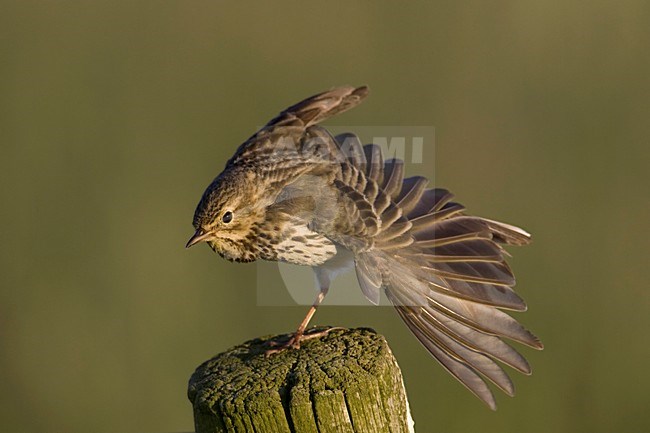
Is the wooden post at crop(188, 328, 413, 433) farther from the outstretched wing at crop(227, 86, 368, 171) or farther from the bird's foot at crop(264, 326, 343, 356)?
the outstretched wing at crop(227, 86, 368, 171)

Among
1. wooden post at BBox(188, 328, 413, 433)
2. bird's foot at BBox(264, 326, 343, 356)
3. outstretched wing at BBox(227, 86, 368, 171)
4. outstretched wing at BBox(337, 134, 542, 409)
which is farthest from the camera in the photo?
outstretched wing at BBox(227, 86, 368, 171)

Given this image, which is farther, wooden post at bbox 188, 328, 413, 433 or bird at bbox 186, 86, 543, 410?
bird at bbox 186, 86, 543, 410

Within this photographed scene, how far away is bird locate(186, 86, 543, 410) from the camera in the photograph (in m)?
4.49

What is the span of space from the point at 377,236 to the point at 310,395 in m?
1.58

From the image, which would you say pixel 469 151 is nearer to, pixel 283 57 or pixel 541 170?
pixel 541 170

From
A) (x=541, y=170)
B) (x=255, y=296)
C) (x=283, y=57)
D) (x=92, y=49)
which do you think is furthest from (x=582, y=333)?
(x=92, y=49)

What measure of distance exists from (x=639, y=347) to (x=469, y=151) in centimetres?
199

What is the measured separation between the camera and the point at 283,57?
836cm

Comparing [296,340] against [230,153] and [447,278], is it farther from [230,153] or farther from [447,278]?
[230,153]

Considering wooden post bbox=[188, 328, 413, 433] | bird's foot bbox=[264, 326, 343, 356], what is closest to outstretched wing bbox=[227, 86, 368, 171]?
bird's foot bbox=[264, 326, 343, 356]

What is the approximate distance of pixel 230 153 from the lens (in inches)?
301

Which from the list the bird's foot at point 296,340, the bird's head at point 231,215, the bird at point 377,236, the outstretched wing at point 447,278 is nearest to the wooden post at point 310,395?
the bird's foot at point 296,340

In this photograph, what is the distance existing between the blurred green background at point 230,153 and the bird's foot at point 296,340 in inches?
87.3

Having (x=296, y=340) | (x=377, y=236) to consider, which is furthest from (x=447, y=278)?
(x=296, y=340)
